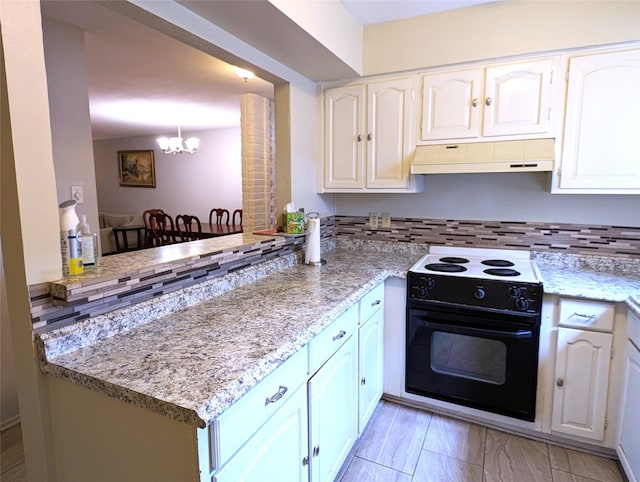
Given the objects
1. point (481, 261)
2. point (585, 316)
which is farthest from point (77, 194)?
point (585, 316)

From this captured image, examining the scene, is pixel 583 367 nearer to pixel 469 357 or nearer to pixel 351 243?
pixel 469 357

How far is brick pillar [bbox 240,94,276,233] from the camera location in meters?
3.70

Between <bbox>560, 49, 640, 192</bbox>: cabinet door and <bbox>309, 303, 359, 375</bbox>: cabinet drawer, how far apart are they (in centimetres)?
142

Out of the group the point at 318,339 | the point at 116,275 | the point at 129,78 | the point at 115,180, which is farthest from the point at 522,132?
the point at 115,180

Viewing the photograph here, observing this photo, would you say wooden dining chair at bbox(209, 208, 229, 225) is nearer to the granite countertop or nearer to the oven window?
the granite countertop

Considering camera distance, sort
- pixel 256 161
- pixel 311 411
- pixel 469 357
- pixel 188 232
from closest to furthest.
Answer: pixel 311 411
pixel 469 357
pixel 256 161
pixel 188 232

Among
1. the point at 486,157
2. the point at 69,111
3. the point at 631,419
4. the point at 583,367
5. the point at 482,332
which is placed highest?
the point at 69,111

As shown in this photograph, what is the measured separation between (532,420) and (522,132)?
5.13 ft

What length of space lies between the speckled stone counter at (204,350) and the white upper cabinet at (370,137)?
1.00m

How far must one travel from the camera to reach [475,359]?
206cm

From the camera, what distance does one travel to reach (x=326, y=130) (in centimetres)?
265

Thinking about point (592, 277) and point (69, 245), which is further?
point (592, 277)

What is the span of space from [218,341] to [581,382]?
1.79 meters

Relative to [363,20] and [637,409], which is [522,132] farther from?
[637,409]
